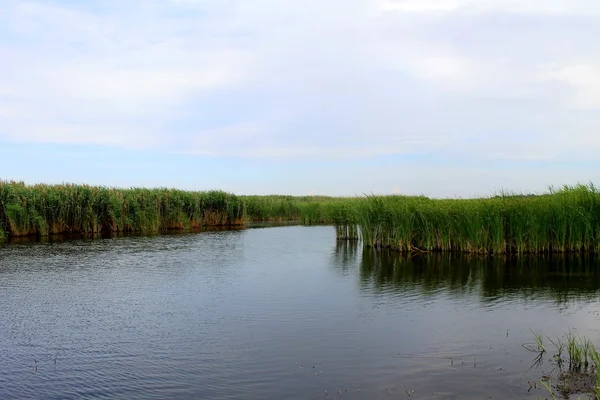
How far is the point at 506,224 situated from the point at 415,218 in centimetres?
354

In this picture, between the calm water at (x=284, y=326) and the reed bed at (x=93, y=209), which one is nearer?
the calm water at (x=284, y=326)

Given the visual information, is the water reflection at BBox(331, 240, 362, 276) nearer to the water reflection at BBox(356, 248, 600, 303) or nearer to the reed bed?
the water reflection at BBox(356, 248, 600, 303)

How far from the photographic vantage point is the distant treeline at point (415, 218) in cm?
1906

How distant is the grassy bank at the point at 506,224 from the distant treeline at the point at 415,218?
0.11 feet

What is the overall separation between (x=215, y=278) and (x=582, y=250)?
575 inches

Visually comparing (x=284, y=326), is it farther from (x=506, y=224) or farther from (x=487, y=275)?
(x=506, y=224)

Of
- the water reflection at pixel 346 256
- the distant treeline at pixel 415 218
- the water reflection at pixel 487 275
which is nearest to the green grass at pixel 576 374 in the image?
the water reflection at pixel 487 275

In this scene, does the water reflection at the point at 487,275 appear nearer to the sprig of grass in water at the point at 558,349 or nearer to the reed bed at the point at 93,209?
the sprig of grass in water at the point at 558,349

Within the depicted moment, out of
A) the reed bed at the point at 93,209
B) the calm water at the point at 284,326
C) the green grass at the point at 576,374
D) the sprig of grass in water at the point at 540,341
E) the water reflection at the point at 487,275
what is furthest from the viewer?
the reed bed at the point at 93,209

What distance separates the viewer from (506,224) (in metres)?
19.5

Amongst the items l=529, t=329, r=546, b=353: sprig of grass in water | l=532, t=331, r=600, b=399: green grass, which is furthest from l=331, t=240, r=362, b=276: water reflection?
l=532, t=331, r=600, b=399: green grass

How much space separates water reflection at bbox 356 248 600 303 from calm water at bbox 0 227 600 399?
67 millimetres

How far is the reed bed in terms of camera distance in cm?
2845

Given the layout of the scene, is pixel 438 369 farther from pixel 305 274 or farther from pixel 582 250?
pixel 582 250
